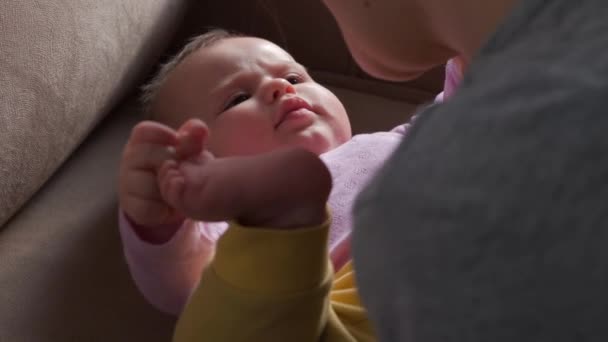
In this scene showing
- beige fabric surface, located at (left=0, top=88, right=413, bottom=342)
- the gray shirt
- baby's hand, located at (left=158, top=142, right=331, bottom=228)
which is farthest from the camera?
beige fabric surface, located at (left=0, top=88, right=413, bottom=342)

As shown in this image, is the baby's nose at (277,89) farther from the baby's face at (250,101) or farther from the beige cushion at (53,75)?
the beige cushion at (53,75)

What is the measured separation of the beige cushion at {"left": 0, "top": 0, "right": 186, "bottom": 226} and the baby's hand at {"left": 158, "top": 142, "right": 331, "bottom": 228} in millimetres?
336

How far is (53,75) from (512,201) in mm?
619

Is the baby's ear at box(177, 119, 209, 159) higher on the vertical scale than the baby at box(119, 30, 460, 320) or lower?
higher

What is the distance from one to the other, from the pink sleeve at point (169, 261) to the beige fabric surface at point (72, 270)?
0.19ft

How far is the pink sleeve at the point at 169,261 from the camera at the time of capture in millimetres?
615

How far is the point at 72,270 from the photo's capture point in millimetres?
762

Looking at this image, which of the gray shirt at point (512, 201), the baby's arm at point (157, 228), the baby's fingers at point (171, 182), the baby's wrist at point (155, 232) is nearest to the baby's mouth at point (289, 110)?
the baby's arm at point (157, 228)

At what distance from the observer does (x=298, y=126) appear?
0.82 m

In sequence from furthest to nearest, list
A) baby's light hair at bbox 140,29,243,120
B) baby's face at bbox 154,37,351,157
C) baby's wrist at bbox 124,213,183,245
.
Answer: baby's light hair at bbox 140,29,243,120
baby's face at bbox 154,37,351,157
baby's wrist at bbox 124,213,183,245

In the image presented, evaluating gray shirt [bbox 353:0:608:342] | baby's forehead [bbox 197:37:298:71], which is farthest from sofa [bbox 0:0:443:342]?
gray shirt [bbox 353:0:608:342]

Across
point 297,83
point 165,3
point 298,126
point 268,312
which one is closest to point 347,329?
point 268,312

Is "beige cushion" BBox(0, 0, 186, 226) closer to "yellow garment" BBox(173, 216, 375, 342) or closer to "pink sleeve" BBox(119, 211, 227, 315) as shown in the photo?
"pink sleeve" BBox(119, 211, 227, 315)

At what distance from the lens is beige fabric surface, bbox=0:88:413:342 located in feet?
2.32
